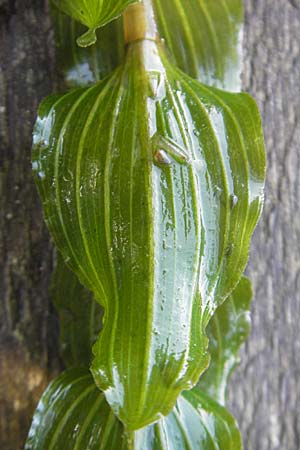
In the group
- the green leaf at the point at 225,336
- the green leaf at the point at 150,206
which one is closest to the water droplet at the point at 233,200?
the green leaf at the point at 150,206

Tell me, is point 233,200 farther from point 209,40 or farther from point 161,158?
point 209,40

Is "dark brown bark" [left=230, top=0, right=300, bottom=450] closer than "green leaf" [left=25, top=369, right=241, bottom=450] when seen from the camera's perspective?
No

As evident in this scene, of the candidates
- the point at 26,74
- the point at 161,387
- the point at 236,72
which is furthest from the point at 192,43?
the point at 161,387

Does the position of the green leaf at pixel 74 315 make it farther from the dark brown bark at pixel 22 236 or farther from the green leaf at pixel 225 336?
the green leaf at pixel 225 336

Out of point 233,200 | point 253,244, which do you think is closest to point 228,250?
point 233,200

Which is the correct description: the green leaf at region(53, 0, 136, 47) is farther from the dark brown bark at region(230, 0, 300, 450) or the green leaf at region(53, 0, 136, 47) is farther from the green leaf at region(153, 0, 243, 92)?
the dark brown bark at region(230, 0, 300, 450)

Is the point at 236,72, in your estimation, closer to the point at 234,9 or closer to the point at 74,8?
the point at 234,9

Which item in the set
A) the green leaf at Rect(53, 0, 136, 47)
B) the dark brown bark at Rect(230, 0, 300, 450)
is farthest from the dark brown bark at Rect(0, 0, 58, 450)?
the dark brown bark at Rect(230, 0, 300, 450)
